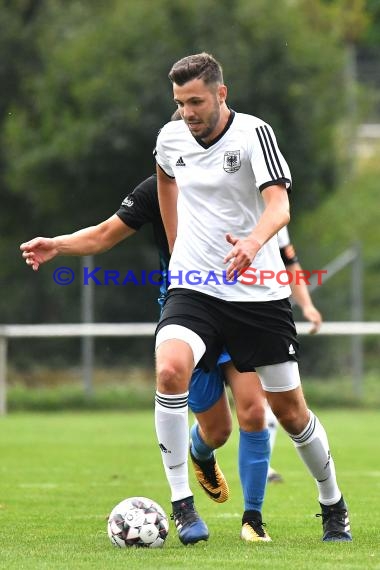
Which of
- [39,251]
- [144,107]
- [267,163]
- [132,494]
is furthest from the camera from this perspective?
[144,107]

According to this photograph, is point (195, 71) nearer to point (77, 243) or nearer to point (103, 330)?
point (77, 243)

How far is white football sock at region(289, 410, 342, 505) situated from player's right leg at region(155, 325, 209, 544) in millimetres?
589

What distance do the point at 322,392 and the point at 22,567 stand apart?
15.7 meters

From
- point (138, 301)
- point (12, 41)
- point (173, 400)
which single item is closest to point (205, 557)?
point (173, 400)

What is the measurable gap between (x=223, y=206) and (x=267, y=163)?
1.01ft

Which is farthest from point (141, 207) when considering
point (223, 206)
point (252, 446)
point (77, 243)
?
point (252, 446)

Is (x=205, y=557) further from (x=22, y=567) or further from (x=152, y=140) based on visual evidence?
(x=152, y=140)

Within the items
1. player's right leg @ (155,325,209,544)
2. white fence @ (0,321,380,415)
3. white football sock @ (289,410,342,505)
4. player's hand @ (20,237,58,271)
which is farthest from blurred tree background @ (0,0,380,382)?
player's right leg @ (155,325,209,544)

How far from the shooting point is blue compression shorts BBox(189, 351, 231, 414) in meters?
6.90

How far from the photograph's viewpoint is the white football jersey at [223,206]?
19.5 feet

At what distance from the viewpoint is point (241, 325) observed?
600 cm

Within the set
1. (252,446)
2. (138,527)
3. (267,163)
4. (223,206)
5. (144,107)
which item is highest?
(144,107)

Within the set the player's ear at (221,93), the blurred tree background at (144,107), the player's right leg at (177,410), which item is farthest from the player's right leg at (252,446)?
the blurred tree background at (144,107)

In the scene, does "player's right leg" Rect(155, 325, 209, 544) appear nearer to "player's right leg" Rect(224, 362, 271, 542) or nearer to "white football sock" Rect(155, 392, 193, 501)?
"white football sock" Rect(155, 392, 193, 501)
